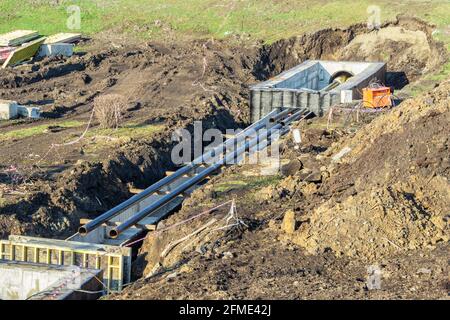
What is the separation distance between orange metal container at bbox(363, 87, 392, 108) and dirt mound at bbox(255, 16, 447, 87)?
28.2 feet

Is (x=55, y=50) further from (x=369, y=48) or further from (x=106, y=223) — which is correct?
(x=106, y=223)

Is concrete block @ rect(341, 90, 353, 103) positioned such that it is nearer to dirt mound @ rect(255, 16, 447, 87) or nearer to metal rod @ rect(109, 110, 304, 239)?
metal rod @ rect(109, 110, 304, 239)

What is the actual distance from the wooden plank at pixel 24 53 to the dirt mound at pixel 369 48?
391 inches

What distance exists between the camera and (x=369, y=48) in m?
43.4

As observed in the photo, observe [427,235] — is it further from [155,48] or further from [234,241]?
[155,48]

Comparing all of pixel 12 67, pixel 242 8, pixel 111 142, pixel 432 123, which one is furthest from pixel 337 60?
pixel 432 123

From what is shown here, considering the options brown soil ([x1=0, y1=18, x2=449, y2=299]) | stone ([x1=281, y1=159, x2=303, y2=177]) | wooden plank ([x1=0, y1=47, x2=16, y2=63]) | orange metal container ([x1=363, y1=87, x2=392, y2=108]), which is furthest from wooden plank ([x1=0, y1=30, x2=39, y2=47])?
stone ([x1=281, y1=159, x2=303, y2=177])

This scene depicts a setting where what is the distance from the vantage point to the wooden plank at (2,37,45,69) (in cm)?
4056

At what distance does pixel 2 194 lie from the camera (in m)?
23.3

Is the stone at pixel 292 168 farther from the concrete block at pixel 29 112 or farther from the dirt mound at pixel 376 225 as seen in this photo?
the concrete block at pixel 29 112

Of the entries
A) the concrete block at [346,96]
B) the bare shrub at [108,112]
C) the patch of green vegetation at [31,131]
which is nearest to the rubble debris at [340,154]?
the bare shrub at [108,112]

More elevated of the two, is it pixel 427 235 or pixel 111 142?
pixel 427 235

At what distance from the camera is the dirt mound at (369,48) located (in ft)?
137
